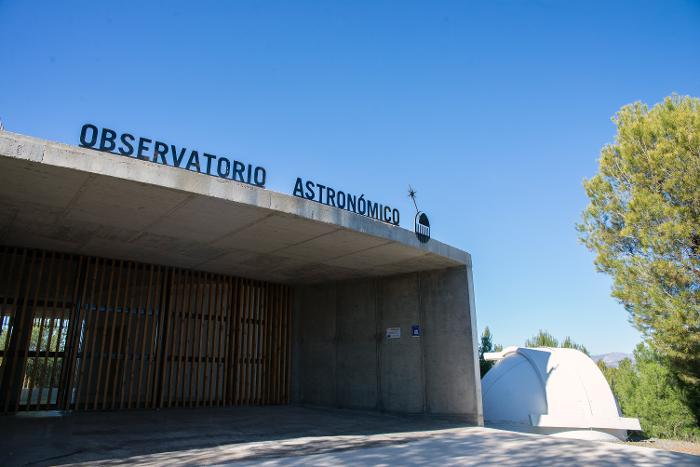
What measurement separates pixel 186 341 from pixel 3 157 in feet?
22.8

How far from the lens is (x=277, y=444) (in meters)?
6.14

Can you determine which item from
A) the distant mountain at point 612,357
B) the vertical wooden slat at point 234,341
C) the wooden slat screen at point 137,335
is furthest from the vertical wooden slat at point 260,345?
the distant mountain at point 612,357

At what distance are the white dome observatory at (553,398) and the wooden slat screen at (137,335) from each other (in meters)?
6.43

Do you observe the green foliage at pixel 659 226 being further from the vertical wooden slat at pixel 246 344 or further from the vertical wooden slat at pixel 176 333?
the vertical wooden slat at pixel 176 333

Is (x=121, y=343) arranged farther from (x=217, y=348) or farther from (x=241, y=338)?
(x=241, y=338)

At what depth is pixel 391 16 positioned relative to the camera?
8836 millimetres

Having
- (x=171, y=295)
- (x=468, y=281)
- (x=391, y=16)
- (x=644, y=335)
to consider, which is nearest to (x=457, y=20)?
(x=391, y=16)

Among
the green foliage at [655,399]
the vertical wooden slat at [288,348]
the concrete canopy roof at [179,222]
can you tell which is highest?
the concrete canopy roof at [179,222]

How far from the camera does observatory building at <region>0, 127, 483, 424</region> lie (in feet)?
20.4

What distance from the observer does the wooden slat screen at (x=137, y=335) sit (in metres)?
9.23

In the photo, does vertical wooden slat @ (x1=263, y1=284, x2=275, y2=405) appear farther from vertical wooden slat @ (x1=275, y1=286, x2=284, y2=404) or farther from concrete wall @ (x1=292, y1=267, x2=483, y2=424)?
concrete wall @ (x1=292, y1=267, x2=483, y2=424)

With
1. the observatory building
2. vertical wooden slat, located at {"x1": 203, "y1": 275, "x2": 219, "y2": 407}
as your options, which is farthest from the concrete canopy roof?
vertical wooden slat, located at {"x1": 203, "y1": 275, "x2": 219, "y2": 407}

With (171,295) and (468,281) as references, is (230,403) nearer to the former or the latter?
(171,295)

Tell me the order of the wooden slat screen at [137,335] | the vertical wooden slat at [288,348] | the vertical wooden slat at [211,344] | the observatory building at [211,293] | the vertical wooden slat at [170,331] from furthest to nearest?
the vertical wooden slat at [288,348] < the vertical wooden slat at [211,344] < the vertical wooden slat at [170,331] < the wooden slat screen at [137,335] < the observatory building at [211,293]
